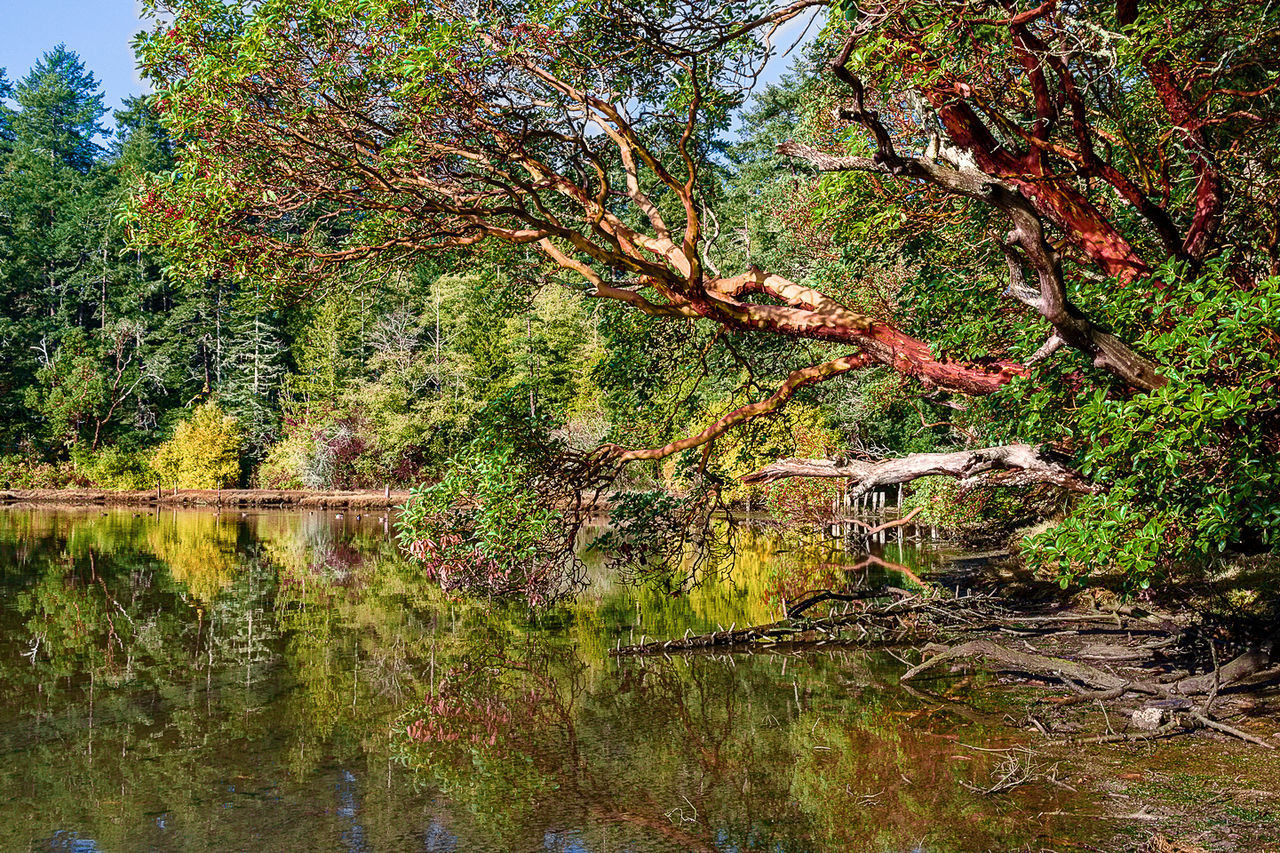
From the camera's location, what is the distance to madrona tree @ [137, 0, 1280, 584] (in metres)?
5.68

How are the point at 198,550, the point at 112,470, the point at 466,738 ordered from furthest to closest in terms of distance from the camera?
the point at 112,470, the point at 198,550, the point at 466,738

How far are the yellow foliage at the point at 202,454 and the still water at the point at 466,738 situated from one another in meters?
28.9

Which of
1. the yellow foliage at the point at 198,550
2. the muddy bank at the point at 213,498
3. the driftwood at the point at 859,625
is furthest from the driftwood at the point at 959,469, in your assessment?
the muddy bank at the point at 213,498

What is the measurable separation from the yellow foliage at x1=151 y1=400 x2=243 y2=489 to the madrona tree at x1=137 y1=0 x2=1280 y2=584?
36.3 m

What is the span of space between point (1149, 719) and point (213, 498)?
129 feet

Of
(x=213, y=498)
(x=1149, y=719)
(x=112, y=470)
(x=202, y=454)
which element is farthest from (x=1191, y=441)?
(x=112, y=470)

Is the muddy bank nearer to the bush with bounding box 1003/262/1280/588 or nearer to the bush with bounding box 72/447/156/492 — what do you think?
the bush with bounding box 72/447/156/492

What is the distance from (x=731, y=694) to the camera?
30.9ft

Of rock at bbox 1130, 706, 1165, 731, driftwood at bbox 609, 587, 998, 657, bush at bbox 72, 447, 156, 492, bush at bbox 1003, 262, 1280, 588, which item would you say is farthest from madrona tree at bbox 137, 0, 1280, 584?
bush at bbox 72, 447, 156, 492

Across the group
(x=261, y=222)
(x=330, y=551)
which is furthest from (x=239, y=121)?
(x=330, y=551)

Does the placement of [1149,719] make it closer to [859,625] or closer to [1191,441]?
[1191,441]

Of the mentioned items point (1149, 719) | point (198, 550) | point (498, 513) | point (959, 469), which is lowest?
point (1149, 719)

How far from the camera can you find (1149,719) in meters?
7.39

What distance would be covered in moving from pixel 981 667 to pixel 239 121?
8.91 m
